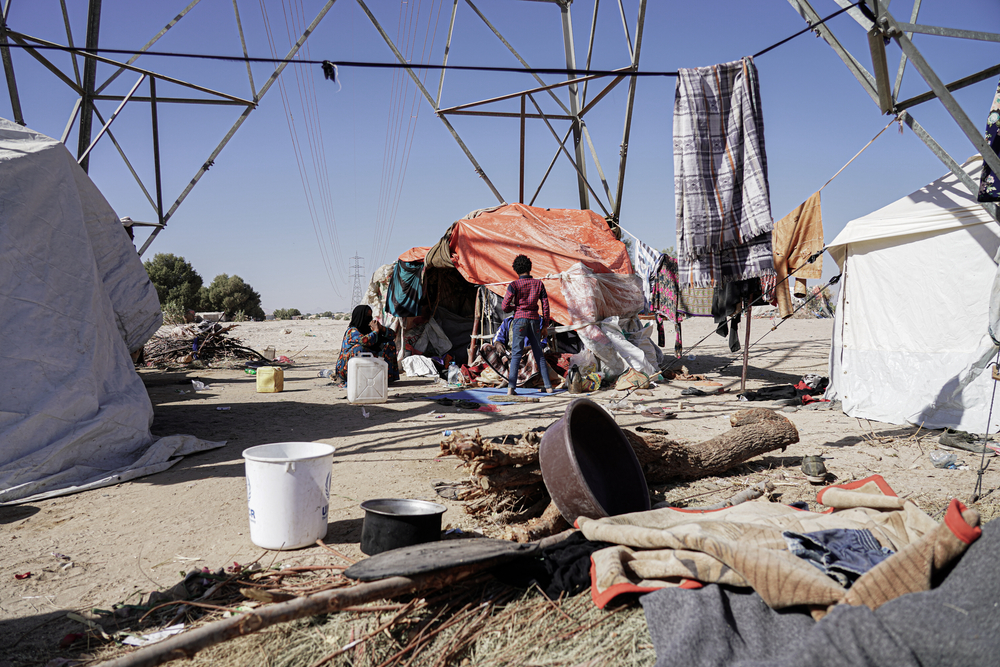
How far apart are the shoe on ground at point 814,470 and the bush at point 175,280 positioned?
33.3 metres

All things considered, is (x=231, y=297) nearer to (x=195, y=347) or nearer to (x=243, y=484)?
(x=195, y=347)

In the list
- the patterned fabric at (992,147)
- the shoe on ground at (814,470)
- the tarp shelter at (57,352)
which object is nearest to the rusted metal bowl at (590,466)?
the shoe on ground at (814,470)

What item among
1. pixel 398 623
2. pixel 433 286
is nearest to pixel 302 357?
pixel 433 286

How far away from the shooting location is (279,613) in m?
2.09

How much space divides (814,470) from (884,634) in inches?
120

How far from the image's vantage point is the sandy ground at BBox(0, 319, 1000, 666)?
2855 mm

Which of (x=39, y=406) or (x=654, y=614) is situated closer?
(x=654, y=614)

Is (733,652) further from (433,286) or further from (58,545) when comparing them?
(433,286)

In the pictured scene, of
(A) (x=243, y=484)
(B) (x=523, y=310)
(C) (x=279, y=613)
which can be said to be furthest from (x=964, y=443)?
(A) (x=243, y=484)

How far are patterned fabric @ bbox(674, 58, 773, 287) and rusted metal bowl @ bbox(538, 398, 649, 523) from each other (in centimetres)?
301

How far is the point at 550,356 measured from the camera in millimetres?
10125

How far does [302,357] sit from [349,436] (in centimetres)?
1145

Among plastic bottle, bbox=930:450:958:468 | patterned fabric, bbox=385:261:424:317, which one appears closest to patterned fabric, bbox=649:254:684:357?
patterned fabric, bbox=385:261:424:317

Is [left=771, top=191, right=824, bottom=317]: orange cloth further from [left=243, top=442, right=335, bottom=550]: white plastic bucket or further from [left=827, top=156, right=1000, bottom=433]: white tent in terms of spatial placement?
[left=243, top=442, right=335, bottom=550]: white plastic bucket
